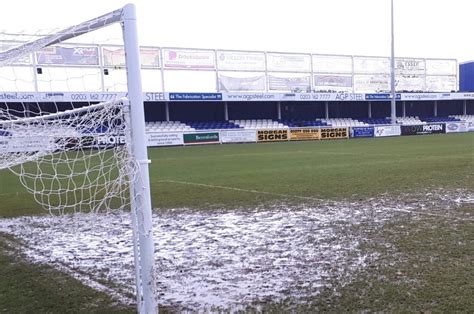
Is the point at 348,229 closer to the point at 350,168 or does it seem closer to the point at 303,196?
the point at 303,196

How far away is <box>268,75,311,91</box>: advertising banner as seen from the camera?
1868 inches

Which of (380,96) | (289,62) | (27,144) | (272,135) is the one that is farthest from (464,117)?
(27,144)

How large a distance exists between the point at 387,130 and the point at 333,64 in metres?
13.7

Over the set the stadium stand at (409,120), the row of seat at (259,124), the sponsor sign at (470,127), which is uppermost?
the row of seat at (259,124)

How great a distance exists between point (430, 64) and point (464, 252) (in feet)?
184

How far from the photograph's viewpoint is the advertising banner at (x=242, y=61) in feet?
150

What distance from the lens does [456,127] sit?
44438 mm

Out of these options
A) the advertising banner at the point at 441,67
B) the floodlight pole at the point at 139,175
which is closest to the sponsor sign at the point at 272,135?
the advertising banner at the point at 441,67

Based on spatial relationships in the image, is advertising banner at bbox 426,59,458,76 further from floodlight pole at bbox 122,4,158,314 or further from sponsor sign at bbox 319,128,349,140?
floodlight pole at bbox 122,4,158,314

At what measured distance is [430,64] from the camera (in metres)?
55.9

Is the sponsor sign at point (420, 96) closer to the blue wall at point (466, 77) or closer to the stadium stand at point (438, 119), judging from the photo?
the stadium stand at point (438, 119)

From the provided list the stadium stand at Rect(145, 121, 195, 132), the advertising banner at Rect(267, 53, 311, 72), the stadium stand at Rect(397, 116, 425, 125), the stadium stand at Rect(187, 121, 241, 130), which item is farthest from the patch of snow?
the stadium stand at Rect(397, 116, 425, 125)

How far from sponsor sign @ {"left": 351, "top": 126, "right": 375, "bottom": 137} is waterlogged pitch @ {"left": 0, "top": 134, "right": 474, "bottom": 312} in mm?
27860

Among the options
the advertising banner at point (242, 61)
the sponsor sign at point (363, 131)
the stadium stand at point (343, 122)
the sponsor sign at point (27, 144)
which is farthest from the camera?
the stadium stand at point (343, 122)
